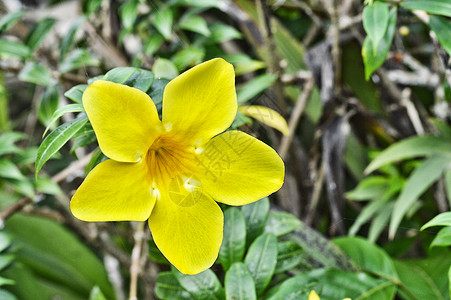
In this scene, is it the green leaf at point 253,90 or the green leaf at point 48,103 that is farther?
the green leaf at point 48,103

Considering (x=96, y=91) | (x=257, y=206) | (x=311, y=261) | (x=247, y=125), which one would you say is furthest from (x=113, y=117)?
(x=311, y=261)

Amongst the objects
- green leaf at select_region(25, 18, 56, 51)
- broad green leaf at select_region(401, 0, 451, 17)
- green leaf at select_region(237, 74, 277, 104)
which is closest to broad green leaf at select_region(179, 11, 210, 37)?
green leaf at select_region(237, 74, 277, 104)

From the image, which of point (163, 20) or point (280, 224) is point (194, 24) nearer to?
point (163, 20)

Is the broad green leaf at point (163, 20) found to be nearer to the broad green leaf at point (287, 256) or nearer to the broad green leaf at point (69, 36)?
the broad green leaf at point (69, 36)

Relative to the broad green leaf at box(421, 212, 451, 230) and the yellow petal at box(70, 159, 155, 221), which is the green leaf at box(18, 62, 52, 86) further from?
the broad green leaf at box(421, 212, 451, 230)

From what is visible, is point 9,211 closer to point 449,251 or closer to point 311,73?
point 311,73

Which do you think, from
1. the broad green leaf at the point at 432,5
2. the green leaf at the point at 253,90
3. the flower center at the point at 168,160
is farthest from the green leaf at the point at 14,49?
the broad green leaf at the point at 432,5
